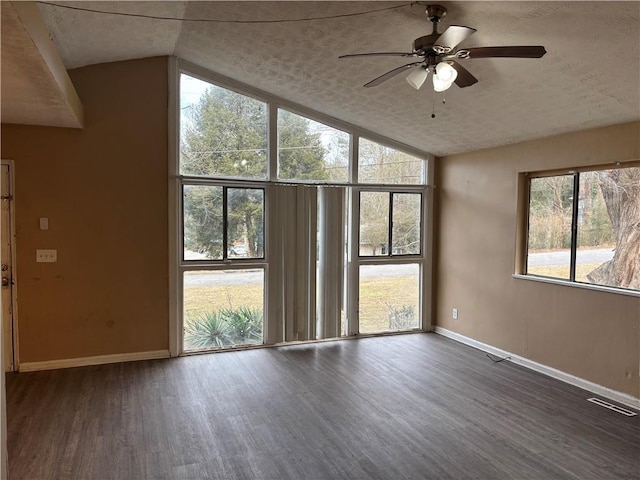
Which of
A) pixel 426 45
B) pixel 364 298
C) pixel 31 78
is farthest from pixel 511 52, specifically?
pixel 364 298

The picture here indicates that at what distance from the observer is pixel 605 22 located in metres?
2.58

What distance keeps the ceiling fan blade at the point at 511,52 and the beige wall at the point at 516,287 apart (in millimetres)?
1914

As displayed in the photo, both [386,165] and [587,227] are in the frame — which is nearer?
[587,227]

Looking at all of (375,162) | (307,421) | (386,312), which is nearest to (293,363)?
(307,421)

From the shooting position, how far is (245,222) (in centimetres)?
512

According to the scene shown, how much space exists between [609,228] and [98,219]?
480 centimetres

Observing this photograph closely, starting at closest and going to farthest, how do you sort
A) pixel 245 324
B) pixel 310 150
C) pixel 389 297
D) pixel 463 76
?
pixel 463 76
pixel 245 324
pixel 310 150
pixel 389 297

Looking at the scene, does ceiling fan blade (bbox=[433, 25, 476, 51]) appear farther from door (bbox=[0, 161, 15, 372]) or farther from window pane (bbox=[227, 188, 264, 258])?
door (bbox=[0, 161, 15, 372])

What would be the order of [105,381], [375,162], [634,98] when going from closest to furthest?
[634,98] → [105,381] → [375,162]

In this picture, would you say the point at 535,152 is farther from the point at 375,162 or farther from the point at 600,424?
the point at 600,424

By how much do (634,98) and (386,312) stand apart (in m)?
3.56

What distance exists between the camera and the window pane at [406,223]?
5.84 m

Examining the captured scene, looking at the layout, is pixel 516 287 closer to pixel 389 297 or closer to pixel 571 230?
pixel 571 230

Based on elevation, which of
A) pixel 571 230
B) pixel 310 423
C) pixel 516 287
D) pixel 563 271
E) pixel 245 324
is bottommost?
pixel 310 423
